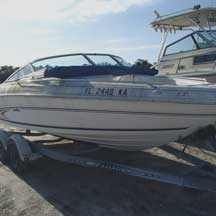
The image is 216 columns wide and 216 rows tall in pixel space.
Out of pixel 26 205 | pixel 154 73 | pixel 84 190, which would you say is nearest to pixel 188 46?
pixel 154 73

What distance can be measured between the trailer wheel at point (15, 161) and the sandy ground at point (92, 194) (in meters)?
0.10

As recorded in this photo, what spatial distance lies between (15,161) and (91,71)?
6.15 ft

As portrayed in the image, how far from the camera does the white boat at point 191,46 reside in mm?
7609

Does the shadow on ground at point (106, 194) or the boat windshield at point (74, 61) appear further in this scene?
the boat windshield at point (74, 61)

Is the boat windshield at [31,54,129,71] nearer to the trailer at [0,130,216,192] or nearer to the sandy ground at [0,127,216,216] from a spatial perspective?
the trailer at [0,130,216,192]

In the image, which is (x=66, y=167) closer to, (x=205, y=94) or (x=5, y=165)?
(x=5, y=165)

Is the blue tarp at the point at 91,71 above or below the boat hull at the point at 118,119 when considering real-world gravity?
above

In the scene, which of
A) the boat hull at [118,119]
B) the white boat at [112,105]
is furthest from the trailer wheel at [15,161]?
the boat hull at [118,119]

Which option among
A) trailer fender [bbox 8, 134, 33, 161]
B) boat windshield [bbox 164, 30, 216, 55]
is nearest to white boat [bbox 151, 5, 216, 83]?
boat windshield [bbox 164, 30, 216, 55]

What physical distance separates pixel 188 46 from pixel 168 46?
0.87 metres

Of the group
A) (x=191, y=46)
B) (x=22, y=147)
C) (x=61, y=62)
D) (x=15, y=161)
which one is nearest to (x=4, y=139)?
(x=15, y=161)

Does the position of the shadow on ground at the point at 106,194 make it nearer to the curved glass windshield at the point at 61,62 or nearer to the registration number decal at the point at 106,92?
the registration number decal at the point at 106,92

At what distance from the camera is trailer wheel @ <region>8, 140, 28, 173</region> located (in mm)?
5320

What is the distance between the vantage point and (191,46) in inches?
325
